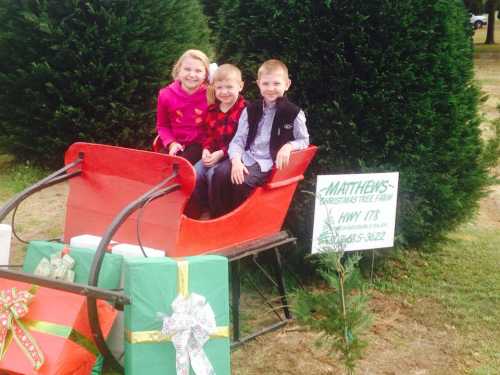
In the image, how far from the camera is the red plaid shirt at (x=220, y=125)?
3.79 meters

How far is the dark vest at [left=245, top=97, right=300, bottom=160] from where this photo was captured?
11.6 feet

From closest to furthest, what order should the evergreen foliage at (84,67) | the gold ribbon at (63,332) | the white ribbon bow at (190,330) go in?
1. the white ribbon bow at (190,330)
2. the gold ribbon at (63,332)
3. the evergreen foliage at (84,67)

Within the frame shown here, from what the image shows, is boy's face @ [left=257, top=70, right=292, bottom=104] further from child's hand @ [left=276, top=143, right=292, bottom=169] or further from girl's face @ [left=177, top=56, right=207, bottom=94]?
girl's face @ [left=177, top=56, right=207, bottom=94]

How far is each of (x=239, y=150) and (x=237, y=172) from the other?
0.20m

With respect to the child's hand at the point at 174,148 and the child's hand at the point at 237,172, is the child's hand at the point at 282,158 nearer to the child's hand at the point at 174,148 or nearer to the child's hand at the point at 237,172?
the child's hand at the point at 237,172

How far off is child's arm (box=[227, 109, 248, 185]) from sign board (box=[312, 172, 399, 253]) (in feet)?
1.30

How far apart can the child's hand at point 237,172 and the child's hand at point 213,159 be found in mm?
238

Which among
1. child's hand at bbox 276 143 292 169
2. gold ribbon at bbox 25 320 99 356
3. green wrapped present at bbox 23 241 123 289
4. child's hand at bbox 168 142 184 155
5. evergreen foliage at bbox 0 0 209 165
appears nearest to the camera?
gold ribbon at bbox 25 320 99 356

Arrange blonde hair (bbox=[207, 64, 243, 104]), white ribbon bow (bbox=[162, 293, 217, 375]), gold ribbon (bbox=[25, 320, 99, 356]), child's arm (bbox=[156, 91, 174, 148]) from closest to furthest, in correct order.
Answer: white ribbon bow (bbox=[162, 293, 217, 375]), gold ribbon (bbox=[25, 320, 99, 356]), blonde hair (bbox=[207, 64, 243, 104]), child's arm (bbox=[156, 91, 174, 148])

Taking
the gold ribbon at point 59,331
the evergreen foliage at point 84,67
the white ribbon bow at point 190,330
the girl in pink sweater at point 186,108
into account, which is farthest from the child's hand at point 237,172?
the evergreen foliage at point 84,67

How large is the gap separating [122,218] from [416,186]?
194 cm

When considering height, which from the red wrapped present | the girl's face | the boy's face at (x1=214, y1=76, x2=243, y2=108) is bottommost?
the red wrapped present

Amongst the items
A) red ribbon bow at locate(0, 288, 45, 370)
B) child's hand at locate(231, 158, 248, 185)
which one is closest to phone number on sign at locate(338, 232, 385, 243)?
child's hand at locate(231, 158, 248, 185)

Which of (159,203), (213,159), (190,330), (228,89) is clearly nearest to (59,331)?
(190,330)
